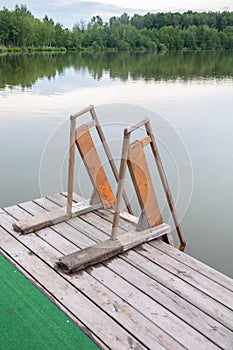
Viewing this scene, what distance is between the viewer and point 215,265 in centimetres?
423

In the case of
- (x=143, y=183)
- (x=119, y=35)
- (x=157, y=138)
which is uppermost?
(x=119, y=35)

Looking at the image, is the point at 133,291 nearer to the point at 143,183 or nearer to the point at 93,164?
the point at 143,183

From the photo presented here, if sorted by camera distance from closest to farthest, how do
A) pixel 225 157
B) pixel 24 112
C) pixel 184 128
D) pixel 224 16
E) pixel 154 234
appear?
pixel 154 234 < pixel 225 157 < pixel 184 128 < pixel 24 112 < pixel 224 16

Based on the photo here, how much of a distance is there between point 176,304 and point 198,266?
55 cm

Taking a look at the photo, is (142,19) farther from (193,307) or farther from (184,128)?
(193,307)

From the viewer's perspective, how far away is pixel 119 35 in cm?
A: 7062

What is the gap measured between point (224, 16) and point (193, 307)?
89046 mm

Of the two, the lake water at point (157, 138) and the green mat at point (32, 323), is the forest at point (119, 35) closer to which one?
the lake water at point (157, 138)

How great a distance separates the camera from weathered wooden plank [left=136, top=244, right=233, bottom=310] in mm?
2799

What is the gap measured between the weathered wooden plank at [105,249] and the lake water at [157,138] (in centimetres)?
45

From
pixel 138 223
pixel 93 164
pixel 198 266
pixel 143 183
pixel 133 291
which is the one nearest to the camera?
pixel 133 291

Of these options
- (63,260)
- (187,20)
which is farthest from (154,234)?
(187,20)

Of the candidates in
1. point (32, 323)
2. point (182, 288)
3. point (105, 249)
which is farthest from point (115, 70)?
point (32, 323)

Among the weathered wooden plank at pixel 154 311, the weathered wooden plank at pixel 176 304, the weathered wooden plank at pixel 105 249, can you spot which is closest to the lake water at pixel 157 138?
the weathered wooden plank at pixel 105 249
